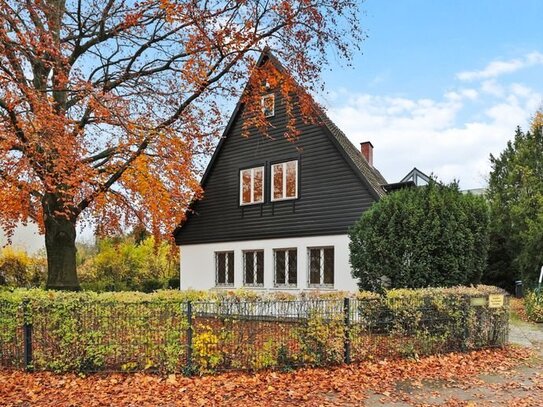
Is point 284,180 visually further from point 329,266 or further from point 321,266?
point 329,266

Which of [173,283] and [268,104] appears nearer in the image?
[268,104]

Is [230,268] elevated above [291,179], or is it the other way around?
[291,179]

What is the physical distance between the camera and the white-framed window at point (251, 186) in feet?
65.9

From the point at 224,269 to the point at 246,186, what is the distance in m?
3.49

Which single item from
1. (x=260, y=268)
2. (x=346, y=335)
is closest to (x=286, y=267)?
(x=260, y=268)

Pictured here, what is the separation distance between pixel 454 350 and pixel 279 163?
33.8 feet

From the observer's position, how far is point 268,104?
19781 mm

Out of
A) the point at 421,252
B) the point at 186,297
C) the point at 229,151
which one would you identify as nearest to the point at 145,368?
the point at 186,297

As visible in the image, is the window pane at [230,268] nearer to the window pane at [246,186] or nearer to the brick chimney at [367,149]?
the window pane at [246,186]

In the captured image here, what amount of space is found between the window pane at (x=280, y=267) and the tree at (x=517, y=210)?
9.76 metres

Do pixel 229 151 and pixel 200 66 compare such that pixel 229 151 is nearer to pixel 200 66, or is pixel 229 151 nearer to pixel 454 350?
pixel 200 66

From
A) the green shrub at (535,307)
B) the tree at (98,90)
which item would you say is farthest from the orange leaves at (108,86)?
the green shrub at (535,307)

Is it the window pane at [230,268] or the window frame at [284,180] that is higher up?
the window frame at [284,180]

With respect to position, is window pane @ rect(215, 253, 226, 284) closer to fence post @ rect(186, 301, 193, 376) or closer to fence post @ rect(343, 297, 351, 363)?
fence post @ rect(343, 297, 351, 363)
